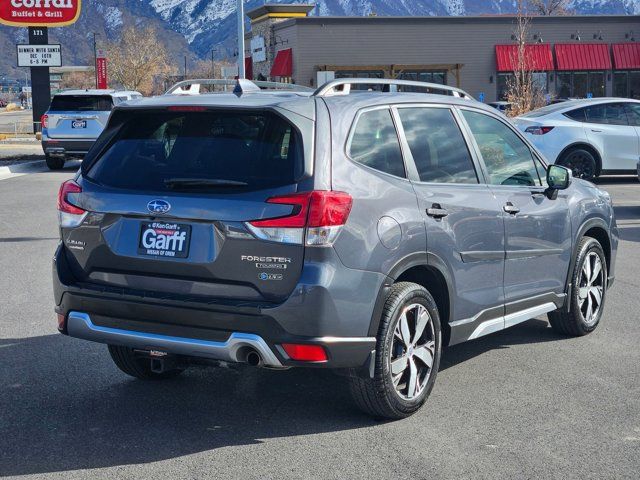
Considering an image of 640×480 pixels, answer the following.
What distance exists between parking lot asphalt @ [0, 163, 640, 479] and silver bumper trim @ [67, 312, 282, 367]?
487 mm

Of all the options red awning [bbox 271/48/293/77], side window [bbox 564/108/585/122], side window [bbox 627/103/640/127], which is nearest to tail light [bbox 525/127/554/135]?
side window [bbox 564/108/585/122]

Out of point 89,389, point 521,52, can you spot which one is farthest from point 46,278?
point 521,52

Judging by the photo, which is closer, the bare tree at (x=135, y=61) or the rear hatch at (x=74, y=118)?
the rear hatch at (x=74, y=118)

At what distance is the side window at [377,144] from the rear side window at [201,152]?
1.37 feet

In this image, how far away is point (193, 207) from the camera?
494 centimetres

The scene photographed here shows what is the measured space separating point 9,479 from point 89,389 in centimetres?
147

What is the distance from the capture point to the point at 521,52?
1112 inches

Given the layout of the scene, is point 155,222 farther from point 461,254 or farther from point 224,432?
point 461,254

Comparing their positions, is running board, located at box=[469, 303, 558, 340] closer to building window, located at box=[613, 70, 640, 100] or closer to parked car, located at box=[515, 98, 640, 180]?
parked car, located at box=[515, 98, 640, 180]

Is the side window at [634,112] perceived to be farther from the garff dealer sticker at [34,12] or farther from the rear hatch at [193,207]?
the garff dealer sticker at [34,12]

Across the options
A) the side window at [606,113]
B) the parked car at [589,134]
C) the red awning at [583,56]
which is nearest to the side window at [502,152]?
the parked car at [589,134]

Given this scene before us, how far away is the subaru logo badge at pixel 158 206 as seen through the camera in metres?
4.99

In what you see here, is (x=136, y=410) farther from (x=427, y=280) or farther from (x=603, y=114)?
(x=603, y=114)

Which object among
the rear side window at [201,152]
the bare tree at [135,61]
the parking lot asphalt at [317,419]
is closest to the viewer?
the parking lot asphalt at [317,419]
